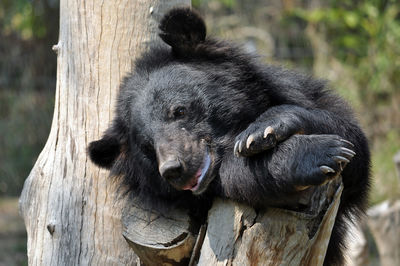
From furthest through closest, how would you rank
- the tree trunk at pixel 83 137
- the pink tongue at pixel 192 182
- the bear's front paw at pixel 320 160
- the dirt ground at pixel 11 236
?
the dirt ground at pixel 11 236, the tree trunk at pixel 83 137, the pink tongue at pixel 192 182, the bear's front paw at pixel 320 160

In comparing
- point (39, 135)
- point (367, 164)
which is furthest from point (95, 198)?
point (39, 135)

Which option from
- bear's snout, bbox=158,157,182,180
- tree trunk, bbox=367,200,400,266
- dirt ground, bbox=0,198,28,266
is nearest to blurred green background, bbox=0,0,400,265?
dirt ground, bbox=0,198,28,266

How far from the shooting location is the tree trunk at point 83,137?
→ 11.4 feet

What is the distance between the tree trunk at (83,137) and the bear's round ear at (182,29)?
28 cm

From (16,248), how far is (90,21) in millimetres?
5708

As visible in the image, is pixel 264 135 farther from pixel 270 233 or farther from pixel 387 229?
pixel 387 229

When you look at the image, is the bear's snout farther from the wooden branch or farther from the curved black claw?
the curved black claw

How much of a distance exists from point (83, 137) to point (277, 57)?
22.5 feet

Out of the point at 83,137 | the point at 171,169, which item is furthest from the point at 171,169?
the point at 83,137

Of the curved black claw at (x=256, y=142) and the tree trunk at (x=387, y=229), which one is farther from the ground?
the curved black claw at (x=256, y=142)

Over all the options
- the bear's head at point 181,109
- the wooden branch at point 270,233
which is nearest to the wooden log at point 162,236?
the wooden branch at point 270,233

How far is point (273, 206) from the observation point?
2678 millimetres

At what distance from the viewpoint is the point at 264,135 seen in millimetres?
2678

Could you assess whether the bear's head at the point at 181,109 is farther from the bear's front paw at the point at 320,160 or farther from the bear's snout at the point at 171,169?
the bear's front paw at the point at 320,160
